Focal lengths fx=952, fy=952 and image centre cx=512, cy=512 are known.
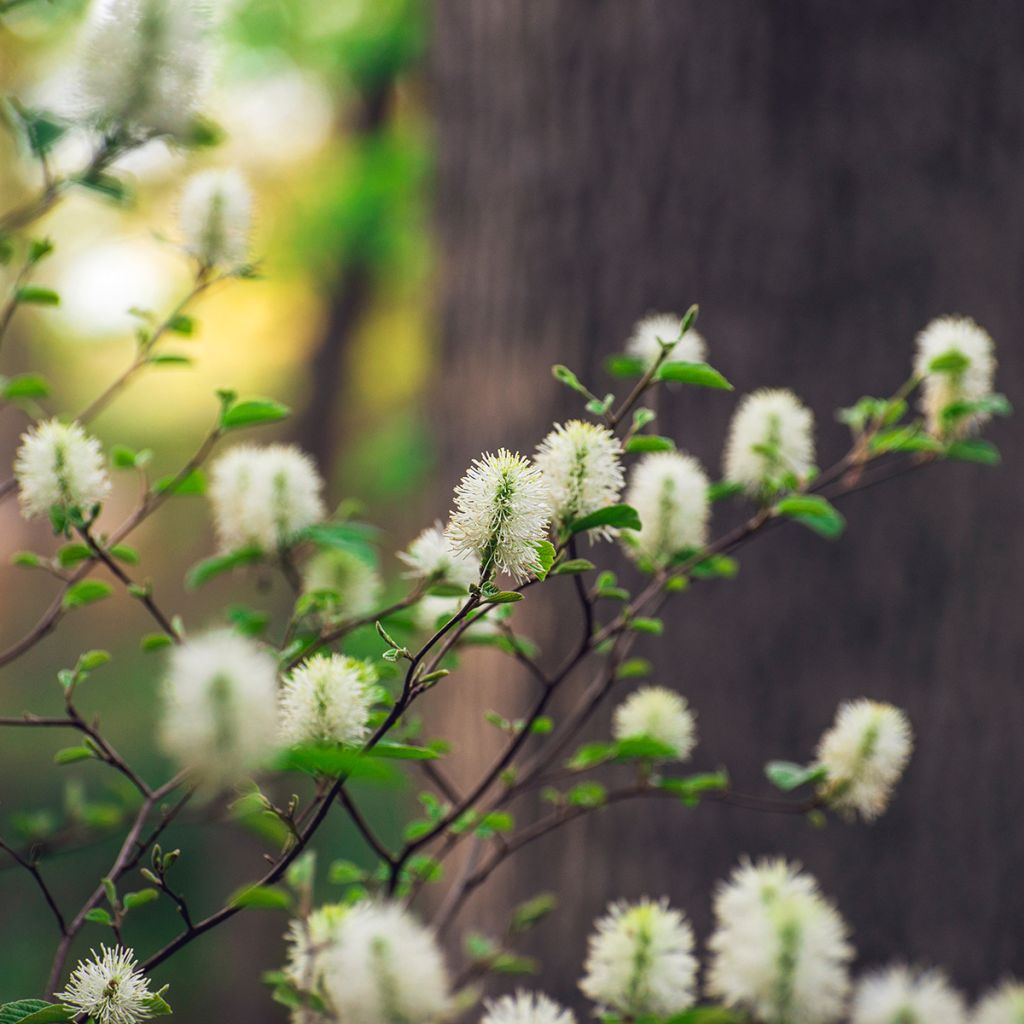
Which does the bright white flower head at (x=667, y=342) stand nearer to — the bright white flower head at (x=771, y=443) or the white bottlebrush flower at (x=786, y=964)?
the bright white flower head at (x=771, y=443)

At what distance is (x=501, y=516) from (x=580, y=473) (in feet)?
0.30

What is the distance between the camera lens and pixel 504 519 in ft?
1.34

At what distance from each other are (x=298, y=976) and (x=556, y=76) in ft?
3.68

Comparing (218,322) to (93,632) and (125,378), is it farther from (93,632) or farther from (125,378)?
(125,378)

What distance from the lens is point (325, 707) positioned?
1.40ft

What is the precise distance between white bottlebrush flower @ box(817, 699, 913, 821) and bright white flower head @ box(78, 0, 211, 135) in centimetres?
56

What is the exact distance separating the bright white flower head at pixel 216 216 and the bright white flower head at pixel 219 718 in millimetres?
333

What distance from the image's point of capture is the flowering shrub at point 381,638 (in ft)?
1.36

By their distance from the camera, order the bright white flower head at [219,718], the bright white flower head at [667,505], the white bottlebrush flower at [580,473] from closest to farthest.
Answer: the bright white flower head at [219,718] < the white bottlebrush flower at [580,473] < the bright white flower head at [667,505]

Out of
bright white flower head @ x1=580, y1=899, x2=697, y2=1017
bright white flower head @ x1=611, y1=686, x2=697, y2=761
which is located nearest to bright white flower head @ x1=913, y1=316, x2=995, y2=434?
bright white flower head @ x1=611, y1=686, x2=697, y2=761

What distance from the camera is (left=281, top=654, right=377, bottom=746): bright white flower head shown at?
43cm

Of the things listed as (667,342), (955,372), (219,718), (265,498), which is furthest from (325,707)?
(955,372)

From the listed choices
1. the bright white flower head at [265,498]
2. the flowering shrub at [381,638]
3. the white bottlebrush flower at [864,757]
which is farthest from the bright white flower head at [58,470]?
the white bottlebrush flower at [864,757]

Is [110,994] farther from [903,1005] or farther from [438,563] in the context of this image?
[903,1005]
